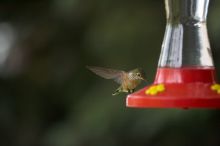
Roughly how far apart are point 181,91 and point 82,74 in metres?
3.56

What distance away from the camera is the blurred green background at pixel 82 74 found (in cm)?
479

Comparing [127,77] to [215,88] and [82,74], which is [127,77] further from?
[82,74]

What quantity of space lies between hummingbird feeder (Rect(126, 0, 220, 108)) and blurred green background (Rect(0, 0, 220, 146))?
1.73 m

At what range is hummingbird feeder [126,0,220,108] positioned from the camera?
2.11 m

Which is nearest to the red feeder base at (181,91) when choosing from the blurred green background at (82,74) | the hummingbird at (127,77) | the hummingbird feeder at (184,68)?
the hummingbird feeder at (184,68)

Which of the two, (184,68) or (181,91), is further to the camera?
(184,68)

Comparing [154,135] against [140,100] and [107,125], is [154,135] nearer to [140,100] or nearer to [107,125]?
[107,125]

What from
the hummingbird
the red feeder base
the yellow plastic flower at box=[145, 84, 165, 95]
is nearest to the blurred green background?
the hummingbird

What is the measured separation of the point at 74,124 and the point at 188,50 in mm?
3047

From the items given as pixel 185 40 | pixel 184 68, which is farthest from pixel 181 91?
pixel 185 40

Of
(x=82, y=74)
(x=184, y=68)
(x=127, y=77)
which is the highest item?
(x=184, y=68)

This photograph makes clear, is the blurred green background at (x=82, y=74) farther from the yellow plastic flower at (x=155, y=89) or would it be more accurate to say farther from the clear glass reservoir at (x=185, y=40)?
the yellow plastic flower at (x=155, y=89)

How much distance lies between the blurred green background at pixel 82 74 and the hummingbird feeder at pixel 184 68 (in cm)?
173

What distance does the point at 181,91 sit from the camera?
7.16ft
